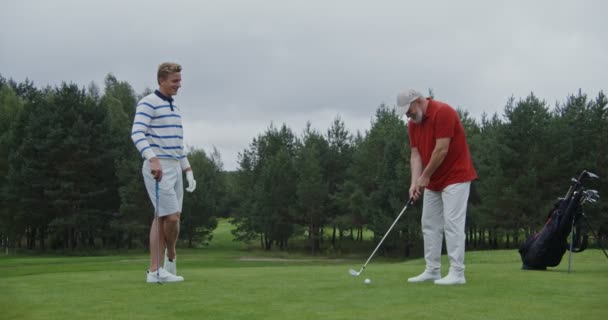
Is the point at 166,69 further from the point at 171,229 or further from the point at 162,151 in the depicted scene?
the point at 171,229

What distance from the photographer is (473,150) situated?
60.1 meters

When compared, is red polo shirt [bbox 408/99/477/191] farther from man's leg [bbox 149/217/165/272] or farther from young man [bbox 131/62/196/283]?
man's leg [bbox 149/217/165/272]

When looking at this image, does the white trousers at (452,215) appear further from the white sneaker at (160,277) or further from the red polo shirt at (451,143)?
the white sneaker at (160,277)

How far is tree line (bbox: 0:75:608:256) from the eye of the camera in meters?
48.9

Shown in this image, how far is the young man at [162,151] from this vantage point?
25.4 feet

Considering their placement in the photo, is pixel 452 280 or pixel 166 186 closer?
pixel 452 280

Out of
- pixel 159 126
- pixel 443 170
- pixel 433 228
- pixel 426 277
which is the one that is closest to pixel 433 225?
pixel 433 228

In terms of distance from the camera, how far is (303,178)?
61625mm

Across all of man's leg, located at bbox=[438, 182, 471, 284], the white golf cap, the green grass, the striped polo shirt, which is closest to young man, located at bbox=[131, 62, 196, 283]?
the striped polo shirt

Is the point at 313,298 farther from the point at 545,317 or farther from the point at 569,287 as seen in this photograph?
the point at 569,287

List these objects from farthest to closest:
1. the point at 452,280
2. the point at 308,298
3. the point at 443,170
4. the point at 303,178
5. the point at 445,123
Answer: the point at 303,178
the point at 443,170
the point at 445,123
the point at 452,280
the point at 308,298

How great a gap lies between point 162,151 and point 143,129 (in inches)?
13.8

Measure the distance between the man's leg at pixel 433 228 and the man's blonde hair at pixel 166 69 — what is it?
335cm

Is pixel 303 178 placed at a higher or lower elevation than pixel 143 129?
higher
